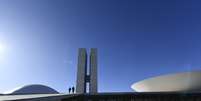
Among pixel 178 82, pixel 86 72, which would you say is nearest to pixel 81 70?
pixel 86 72

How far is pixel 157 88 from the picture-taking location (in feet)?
85.4

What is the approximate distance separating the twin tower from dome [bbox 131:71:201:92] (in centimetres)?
671

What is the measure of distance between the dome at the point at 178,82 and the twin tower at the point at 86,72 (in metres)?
6.71

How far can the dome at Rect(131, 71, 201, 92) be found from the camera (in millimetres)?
23297

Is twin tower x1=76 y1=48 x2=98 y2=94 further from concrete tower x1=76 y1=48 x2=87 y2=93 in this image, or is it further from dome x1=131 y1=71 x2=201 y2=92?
dome x1=131 y1=71 x2=201 y2=92

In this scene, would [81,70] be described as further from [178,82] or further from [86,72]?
[178,82]

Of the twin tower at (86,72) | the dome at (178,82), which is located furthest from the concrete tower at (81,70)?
the dome at (178,82)

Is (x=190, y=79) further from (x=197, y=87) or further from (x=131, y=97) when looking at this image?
(x=131, y=97)

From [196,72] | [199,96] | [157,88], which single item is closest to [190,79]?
[196,72]

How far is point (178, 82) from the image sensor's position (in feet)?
78.5

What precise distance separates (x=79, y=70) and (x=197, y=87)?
13.1 metres

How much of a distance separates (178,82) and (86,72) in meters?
11.5

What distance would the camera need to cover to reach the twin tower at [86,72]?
3094 cm

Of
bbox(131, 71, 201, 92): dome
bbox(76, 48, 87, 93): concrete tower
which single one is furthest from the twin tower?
bbox(131, 71, 201, 92): dome
